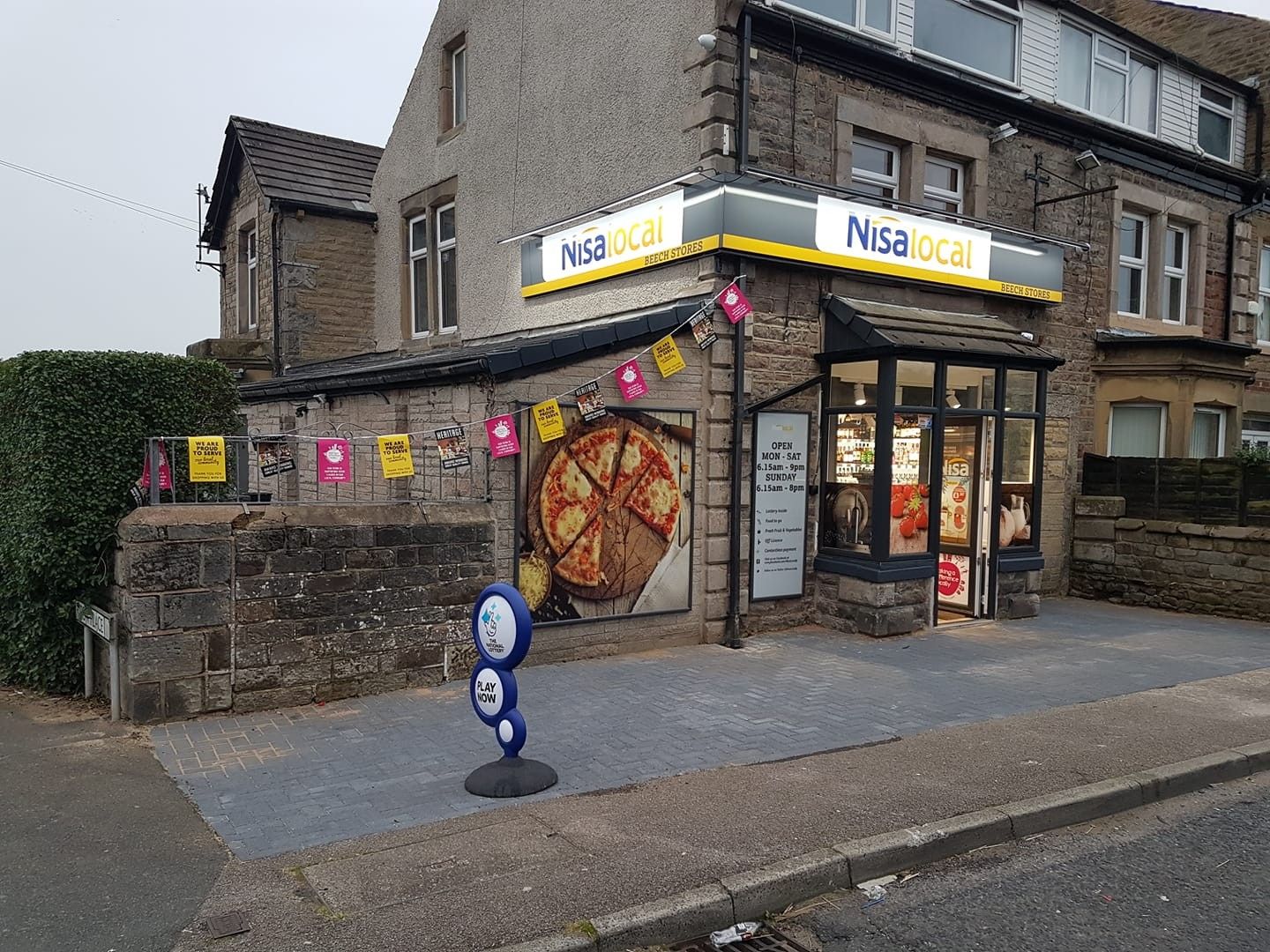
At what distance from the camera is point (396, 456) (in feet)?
26.1

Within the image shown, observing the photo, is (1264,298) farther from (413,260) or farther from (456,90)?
(413,260)

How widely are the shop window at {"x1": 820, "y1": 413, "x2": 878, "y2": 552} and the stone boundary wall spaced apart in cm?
515

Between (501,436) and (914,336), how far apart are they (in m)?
4.96

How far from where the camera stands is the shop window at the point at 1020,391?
11383 mm

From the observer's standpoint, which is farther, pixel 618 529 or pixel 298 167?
pixel 298 167

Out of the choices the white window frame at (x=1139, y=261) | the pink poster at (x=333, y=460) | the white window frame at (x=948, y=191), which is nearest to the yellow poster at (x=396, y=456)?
the pink poster at (x=333, y=460)

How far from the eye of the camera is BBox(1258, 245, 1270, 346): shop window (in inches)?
660

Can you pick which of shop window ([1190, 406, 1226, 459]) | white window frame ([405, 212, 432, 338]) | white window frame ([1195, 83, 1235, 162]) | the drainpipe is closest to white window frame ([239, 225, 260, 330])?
white window frame ([405, 212, 432, 338])

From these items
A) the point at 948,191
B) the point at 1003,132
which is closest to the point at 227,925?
the point at 948,191

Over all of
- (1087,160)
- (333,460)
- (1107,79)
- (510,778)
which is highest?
(1107,79)

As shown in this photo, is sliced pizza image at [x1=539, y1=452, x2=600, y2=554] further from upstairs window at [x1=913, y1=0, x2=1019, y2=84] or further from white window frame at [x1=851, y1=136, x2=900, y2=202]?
upstairs window at [x1=913, y1=0, x2=1019, y2=84]

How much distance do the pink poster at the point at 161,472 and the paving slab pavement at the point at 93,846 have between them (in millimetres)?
1865

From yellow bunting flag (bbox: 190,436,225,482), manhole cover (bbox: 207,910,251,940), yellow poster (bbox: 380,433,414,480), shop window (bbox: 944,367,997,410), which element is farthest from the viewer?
shop window (bbox: 944,367,997,410)

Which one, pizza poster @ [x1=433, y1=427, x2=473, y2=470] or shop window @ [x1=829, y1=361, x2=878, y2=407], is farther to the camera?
shop window @ [x1=829, y1=361, x2=878, y2=407]
